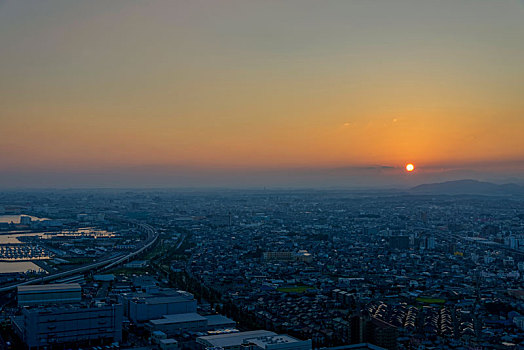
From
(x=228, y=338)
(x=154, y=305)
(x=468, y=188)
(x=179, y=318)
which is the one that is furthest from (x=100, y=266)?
(x=468, y=188)

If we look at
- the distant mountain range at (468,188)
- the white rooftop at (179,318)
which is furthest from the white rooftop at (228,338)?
the distant mountain range at (468,188)

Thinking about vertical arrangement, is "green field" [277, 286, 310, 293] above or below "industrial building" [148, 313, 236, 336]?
below

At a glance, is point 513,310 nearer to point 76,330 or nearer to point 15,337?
point 76,330

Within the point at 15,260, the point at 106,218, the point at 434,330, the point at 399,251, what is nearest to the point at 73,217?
the point at 106,218

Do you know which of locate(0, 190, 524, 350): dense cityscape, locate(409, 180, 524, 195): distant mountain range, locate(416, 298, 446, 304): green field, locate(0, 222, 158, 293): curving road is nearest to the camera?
locate(0, 190, 524, 350): dense cityscape

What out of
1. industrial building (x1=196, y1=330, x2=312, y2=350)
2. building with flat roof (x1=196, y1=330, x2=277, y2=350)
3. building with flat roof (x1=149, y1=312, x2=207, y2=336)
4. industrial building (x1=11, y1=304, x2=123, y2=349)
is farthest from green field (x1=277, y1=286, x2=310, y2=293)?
industrial building (x1=11, y1=304, x2=123, y2=349)

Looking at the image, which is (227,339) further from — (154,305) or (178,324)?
→ (154,305)

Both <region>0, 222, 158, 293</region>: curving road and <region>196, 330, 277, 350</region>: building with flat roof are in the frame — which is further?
<region>0, 222, 158, 293</region>: curving road

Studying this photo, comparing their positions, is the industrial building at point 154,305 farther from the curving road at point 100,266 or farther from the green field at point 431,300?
the green field at point 431,300

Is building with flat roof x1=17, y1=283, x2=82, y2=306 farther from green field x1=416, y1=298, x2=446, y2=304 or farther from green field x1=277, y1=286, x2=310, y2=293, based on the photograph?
green field x1=416, y1=298, x2=446, y2=304
